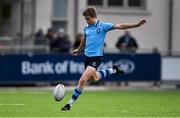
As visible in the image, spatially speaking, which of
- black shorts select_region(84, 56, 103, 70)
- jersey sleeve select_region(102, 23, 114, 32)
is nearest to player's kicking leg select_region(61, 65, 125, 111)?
black shorts select_region(84, 56, 103, 70)

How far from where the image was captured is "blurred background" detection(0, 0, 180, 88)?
2962 cm

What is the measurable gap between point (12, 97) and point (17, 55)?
5.67m

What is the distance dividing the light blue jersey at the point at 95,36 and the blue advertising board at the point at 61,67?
37.3ft

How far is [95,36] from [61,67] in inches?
473

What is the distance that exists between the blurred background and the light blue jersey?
1138cm

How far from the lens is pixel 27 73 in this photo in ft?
96.5

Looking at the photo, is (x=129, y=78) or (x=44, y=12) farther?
(x=44, y=12)

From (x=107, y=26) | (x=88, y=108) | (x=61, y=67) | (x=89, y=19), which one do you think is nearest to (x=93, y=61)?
(x=107, y=26)

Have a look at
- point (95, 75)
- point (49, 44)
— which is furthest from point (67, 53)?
point (95, 75)

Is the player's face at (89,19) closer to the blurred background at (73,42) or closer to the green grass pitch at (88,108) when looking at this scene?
the green grass pitch at (88,108)

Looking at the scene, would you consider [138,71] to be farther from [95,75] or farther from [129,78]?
[95,75]

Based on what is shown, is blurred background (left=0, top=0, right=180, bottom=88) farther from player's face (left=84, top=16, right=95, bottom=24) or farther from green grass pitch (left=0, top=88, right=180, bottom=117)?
player's face (left=84, top=16, right=95, bottom=24)

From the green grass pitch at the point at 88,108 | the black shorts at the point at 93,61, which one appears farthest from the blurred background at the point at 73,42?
the black shorts at the point at 93,61

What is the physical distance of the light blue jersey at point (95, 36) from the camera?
1797cm
